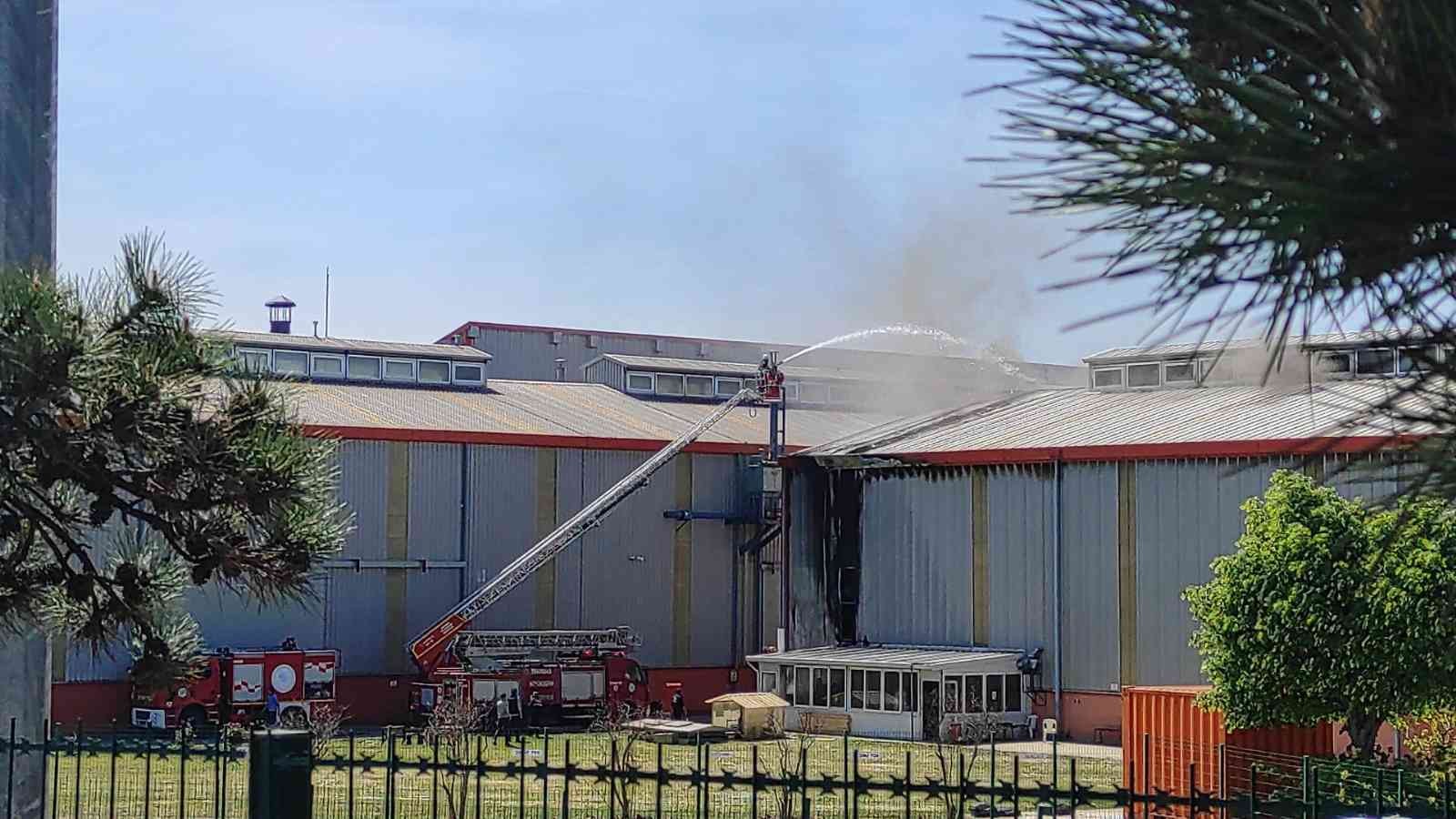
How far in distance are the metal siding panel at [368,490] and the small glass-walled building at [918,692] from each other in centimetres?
1187

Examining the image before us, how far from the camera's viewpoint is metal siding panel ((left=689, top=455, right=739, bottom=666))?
5616cm

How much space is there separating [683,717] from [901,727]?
25.8ft

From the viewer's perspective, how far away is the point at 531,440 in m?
54.0

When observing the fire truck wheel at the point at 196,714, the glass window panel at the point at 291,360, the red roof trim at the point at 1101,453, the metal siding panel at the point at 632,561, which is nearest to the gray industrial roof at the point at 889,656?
the metal siding panel at the point at 632,561

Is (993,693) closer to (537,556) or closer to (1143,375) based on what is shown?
(1143,375)

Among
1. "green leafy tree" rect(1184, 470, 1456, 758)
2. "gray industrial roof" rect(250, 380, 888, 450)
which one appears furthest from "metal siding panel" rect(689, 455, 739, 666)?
"green leafy tree" rect(1184, 470, 1456, 758)

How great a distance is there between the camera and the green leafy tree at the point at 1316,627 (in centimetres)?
2706

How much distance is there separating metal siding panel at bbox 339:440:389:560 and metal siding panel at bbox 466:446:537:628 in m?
2.59

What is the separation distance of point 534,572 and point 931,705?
1236 centimetres

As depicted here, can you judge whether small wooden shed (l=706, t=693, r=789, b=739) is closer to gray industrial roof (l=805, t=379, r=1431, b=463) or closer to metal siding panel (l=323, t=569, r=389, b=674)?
gray industrial roof (l=805, t=379, r=1431, b=463)

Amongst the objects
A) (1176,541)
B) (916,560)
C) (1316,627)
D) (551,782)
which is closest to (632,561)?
(916,560)

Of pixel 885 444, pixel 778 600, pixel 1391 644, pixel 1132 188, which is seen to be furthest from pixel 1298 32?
pixel 778 600

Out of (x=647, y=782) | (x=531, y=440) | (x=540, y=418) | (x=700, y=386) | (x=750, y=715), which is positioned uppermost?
(x=700, y=386)

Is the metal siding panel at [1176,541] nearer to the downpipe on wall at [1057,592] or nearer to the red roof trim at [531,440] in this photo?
the downpipe on wall at [1057,592]
